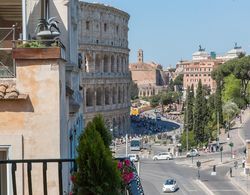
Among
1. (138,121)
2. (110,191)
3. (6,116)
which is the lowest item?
(138,121)

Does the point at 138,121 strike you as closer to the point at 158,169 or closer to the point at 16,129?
the point at 158,169

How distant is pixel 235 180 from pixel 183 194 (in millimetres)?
5218

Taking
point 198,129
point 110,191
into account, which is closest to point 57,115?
point 110,191

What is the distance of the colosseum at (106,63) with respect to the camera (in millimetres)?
67250

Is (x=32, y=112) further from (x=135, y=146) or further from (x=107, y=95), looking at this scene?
(x=107, y=95)

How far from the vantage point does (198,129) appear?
57.0 metres

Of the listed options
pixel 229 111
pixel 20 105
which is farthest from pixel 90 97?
pixel 20 105

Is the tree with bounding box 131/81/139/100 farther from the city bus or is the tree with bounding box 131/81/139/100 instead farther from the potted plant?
the potted plant

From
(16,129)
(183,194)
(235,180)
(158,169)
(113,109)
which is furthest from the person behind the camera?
(113,109)

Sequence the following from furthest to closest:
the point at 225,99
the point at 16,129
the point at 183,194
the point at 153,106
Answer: the point at 153,106 → the point at 225,99 → the point at 183,194 → the point at 16,129

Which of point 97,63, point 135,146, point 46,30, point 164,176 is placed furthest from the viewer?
point 97,63

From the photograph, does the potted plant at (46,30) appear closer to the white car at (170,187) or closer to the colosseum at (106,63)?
the white car at (170,187)

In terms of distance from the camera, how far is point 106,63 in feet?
236

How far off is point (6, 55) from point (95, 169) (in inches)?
95.8
